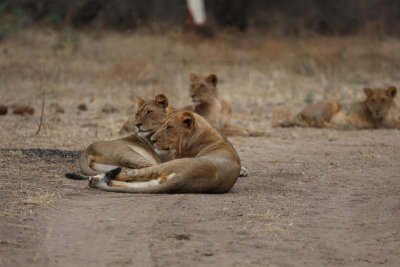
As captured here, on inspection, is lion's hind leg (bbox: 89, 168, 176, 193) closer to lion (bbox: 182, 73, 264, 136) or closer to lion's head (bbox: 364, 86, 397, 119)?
lion (bbox: 182, 73, 264, 136)

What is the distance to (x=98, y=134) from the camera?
11.2m

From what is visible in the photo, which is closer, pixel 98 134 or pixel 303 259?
pixel 303 259

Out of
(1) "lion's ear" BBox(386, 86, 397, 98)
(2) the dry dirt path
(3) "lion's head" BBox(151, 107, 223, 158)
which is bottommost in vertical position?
(2) the dry dirt path

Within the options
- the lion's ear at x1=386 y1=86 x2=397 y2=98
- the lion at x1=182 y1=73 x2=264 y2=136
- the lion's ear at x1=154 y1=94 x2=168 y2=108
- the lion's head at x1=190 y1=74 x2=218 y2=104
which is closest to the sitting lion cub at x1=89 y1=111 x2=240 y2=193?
the lion's ear at x1=154 y1=94 x2=168 y2=108

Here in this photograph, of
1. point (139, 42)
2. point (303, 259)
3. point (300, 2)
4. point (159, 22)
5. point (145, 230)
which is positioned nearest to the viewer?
point (303, 259)

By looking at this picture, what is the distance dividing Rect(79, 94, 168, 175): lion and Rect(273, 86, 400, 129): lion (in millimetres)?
4414

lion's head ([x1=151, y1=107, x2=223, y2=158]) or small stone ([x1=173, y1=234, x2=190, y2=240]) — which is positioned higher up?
lion's head ([x1=151, y1=107, x2=223, y2=158])

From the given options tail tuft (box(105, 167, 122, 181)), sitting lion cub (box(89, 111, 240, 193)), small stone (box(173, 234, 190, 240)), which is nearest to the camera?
small stone (box(173, 234, 190, 240))

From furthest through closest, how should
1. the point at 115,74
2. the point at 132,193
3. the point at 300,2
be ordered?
1. the point at 300,2
2. the point at 115,74
3. the point at 132,193

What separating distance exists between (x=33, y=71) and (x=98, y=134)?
5.12m

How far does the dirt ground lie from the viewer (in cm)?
551

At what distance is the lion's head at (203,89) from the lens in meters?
11.8

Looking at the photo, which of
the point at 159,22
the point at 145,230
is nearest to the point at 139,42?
the point at 159,22

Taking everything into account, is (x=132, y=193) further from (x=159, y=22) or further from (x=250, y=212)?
(x=159, y=22)
